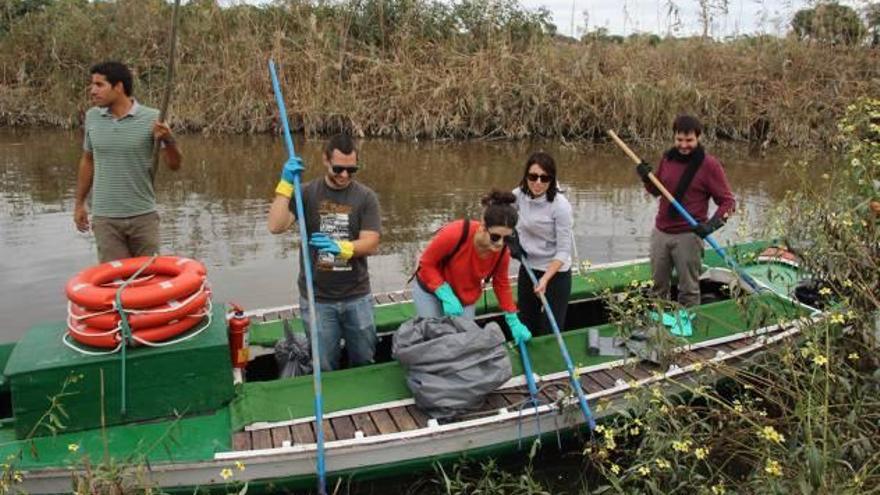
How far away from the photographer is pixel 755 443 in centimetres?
339

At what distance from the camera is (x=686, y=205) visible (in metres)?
5.29

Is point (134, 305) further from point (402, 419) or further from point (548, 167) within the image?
point (548, 167)

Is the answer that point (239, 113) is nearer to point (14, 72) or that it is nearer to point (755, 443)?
point (14, 72)

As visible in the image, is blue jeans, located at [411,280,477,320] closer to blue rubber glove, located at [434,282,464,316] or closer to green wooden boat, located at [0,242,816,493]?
blue rubber glove, located at [434,282,464,316]

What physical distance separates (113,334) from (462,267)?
6.27 ft

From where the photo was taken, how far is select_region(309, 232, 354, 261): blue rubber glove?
396 centimetres

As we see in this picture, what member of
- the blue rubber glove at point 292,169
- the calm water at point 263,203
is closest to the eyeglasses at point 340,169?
the blue rubber glove at point 292,169

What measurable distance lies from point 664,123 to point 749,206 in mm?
4299

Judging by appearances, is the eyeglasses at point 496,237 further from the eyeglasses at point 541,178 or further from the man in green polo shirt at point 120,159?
the man in green polo shirt at point 120,159

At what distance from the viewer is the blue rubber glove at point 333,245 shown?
396 cm

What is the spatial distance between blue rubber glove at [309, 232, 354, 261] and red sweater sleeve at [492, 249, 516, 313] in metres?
1.00

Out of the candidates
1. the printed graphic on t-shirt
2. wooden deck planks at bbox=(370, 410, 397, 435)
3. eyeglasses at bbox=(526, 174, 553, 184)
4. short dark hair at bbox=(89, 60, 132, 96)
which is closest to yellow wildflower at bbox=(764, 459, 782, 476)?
wooden deck planks at bbox=(370, 410, 397, 435)

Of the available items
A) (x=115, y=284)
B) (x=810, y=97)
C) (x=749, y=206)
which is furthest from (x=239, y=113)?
(x=115, y=284)

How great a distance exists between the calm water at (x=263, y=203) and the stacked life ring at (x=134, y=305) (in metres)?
2.94
